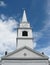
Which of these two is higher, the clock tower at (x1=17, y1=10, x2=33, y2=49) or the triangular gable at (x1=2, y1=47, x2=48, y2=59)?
the clock tower at (x1=17, y1=10, x2=33, y2=49)

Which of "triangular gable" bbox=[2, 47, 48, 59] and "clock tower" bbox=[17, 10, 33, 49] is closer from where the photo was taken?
"triangular gable" bbox=[2, 47, 48, 59]

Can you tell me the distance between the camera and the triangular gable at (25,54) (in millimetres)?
37812

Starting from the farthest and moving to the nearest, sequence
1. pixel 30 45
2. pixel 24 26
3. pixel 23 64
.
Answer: pixel 24 26 < pixel 30 45 < pixel 23 64

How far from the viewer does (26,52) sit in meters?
38.3

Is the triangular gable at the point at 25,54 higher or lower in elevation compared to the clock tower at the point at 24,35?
lower

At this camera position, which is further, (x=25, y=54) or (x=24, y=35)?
(x=24, y=35)

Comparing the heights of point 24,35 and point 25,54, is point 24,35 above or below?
above

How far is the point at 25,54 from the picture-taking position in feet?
125

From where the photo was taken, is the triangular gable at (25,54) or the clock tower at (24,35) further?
the clock tower at (24,35)

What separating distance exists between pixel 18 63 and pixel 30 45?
605 centimetres

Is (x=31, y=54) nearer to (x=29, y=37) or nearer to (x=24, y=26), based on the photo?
(x=29, y=37)

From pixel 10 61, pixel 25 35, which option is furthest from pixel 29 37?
pixel 10 61

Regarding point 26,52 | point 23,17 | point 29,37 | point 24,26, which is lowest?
point 26,52

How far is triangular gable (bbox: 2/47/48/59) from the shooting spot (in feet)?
124
